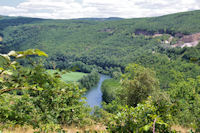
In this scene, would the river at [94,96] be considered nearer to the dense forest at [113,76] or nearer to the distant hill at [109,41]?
the dense forest at [113,76]

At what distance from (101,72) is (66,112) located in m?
95.2

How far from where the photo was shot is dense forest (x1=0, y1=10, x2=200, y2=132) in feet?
9.33

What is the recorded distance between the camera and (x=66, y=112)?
487 centimetres

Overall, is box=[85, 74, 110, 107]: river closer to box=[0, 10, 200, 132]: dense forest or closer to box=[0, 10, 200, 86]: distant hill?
box=[0, 10, 200, 132]: dense forest

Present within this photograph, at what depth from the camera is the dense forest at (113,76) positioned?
284 centimetres

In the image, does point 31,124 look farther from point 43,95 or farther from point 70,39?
point 70,39

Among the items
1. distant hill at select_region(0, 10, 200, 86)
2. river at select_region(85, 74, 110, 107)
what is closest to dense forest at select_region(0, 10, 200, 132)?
distant hill at select_region(0, 10, 200, 86)

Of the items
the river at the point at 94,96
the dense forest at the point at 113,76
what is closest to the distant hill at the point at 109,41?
the dense forest at the point at 113,76

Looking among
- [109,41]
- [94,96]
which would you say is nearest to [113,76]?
[94,96]

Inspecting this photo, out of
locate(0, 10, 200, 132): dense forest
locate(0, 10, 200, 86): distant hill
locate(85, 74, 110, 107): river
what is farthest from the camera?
locate(0, 10, 200, 86): distant hill

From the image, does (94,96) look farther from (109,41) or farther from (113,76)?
(109,41)

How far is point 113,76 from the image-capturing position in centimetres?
8194

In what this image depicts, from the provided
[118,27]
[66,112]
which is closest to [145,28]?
[118,27]

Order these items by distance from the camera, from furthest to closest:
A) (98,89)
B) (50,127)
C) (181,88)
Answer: (98,89), (181,88), (50,127)
